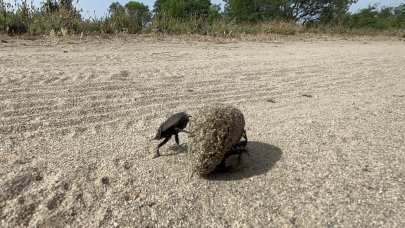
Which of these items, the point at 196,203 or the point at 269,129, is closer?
the point at 196,203

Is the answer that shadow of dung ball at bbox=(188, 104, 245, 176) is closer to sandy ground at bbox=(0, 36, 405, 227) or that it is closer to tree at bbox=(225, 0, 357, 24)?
sandy ground at bbox=(0, 36, 405, 227)

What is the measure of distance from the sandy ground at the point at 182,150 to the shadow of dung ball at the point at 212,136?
0.15 meters

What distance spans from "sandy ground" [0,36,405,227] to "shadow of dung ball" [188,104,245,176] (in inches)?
5.8

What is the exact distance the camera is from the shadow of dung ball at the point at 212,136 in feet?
7.11

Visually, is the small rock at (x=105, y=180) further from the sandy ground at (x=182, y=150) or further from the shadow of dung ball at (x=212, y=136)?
the shadow of dung ball at (x=212, y=136)

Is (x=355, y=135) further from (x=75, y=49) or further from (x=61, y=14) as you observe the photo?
(x=61, y=14)

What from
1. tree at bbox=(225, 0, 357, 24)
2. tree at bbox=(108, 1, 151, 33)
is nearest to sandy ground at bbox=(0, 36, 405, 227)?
tree at bbox=(108, 1, 151, 33)

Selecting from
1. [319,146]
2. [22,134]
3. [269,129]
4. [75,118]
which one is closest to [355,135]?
[319,146]

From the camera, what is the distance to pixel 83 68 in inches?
203

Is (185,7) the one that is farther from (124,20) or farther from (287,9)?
(124,20)

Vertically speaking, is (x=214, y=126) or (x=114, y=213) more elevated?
(x=214, y=126)

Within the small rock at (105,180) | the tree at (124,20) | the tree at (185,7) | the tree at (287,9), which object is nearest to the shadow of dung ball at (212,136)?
the small rock at (105,180)

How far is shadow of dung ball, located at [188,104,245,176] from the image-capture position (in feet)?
7.11

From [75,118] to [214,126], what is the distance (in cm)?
164
